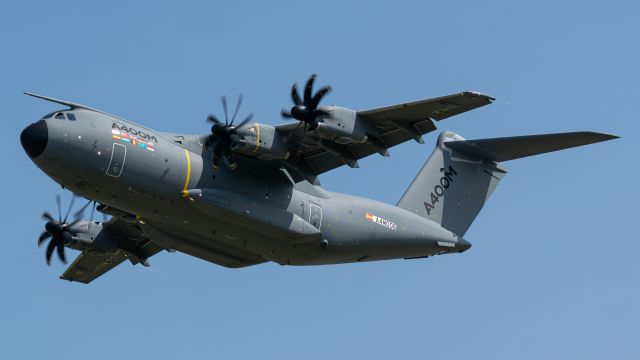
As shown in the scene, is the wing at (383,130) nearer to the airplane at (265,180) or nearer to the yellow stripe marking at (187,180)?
the airplane at (265,180)

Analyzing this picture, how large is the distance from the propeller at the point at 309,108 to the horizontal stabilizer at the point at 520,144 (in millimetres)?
4753

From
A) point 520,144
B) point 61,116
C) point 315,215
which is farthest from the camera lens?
point 520,144

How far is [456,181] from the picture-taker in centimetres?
2511

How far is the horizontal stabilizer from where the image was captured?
21763 millimetres

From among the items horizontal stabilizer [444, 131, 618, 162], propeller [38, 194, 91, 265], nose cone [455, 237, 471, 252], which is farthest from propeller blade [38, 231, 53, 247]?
horizontal stabilizer [444, 131, 618, 162]

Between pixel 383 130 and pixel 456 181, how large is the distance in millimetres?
3931

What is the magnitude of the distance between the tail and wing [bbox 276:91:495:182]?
105 inches

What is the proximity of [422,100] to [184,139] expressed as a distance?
14.7ft

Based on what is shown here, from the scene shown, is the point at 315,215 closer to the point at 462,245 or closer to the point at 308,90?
the point at 308,90

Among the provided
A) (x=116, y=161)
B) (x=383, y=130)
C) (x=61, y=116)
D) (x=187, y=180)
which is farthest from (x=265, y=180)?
(x=61, y=116)

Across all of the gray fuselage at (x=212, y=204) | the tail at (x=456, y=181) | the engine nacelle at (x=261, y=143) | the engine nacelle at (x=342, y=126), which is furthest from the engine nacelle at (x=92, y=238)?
the engine nacelle at (x=342, y=126)

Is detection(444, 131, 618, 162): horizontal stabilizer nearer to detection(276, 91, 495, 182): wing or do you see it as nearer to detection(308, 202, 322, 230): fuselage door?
detection(276, 91, 495, 182): wing

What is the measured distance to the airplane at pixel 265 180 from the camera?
20.0m

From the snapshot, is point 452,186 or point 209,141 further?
point 452,186
